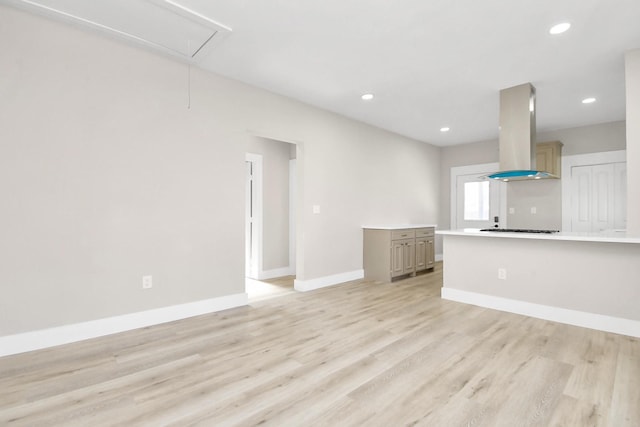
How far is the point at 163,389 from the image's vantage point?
1.99 m

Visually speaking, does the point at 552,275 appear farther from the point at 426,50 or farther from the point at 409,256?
the point at 426,50

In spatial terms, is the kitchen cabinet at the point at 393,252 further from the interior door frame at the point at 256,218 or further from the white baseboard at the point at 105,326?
the white baseboard at the point at 105,326

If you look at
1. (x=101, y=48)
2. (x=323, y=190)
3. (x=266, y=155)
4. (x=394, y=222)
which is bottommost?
(x=394, y=222)

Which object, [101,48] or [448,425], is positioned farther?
[101,48]

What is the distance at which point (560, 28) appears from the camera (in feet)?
8.71

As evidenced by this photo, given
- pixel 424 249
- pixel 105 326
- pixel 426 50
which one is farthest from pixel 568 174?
pixel 105 326

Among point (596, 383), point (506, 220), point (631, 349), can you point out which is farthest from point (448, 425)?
point (506, 220)

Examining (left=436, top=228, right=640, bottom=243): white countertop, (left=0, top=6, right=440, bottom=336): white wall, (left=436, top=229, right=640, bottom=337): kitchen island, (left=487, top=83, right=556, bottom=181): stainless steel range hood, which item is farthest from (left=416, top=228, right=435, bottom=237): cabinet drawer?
(left=0, top=6, right=440, bottom=336): white wall

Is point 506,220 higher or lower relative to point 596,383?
higher

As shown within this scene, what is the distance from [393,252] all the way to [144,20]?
423 cm

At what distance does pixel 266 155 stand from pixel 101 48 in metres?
2.89

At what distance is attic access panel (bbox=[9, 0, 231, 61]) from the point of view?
2373 millimetres

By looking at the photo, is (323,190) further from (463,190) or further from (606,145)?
(606,145)

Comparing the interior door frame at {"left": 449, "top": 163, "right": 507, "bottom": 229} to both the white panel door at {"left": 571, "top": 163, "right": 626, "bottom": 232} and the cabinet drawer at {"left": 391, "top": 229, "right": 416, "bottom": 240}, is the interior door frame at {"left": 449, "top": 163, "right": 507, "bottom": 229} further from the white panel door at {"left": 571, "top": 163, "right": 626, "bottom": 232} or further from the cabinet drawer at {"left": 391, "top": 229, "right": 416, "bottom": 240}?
the cabinet drawer at {"left": 391, "top": 229, "right": 416, "bottom": 240}
